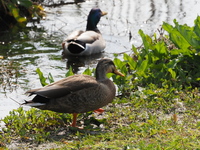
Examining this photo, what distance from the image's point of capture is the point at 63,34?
36.2 feet

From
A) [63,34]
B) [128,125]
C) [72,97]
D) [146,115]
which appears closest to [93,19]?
[63,34]

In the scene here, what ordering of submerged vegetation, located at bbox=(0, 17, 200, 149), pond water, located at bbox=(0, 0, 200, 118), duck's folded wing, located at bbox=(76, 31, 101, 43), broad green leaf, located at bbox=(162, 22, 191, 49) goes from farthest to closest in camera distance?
duck's folded wing, located at bbox=(76, 31, 101, 43) → pond water, located at bbox=(0, 0, 200, 118) → broad green leaf, located at bbox=(162, 22, 191, 49) → submerged vegetation, located at bbox=(0, 17, 200, 149)

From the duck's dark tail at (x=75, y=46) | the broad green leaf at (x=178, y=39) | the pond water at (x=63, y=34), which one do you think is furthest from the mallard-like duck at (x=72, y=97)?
the duck's dark tail at (x=75, y=46)

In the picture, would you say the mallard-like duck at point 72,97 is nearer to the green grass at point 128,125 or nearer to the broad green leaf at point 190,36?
the green grass at point 128,125

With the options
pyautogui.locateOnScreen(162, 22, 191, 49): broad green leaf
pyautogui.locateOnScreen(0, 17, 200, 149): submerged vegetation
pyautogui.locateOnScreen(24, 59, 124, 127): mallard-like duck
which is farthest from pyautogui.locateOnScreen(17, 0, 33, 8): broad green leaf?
pyautogui.locateOnScreen(24, 59, 124, 127): mallard-like duck

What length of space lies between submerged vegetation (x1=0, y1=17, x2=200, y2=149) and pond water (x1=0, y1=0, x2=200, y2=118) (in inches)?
55.8

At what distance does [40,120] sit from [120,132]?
0.97 meters

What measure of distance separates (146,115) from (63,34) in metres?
5.73

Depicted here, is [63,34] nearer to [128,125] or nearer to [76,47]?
[76,47]

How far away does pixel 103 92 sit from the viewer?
551cm

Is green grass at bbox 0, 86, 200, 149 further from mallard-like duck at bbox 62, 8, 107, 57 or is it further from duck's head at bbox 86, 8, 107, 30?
duck's head at bbox 86, 8, 107, 30

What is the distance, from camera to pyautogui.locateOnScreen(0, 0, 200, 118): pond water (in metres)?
8.23

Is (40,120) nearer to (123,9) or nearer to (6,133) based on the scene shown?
(6,133)

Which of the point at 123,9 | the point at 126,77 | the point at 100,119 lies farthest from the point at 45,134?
the point at 123,9
